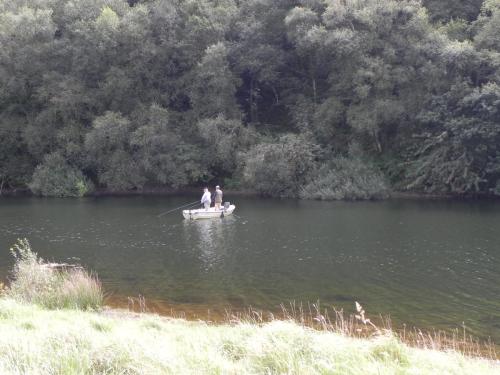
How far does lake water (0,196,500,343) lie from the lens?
16.0 m

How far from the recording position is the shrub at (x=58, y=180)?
4816 cm

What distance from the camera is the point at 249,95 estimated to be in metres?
52.7

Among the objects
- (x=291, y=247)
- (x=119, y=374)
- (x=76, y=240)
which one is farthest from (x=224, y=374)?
(x=76, y=240)

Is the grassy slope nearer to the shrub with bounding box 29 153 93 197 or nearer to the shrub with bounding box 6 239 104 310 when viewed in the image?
the shrub with bounding box 6 239 104 310

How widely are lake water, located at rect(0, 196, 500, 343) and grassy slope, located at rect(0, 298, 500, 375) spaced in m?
5.69

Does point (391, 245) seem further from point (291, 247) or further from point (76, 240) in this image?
point (76, 240)

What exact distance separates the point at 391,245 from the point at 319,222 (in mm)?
7295

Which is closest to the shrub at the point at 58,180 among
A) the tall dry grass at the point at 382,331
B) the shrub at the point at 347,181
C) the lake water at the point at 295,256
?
the lake water at the point at 295,256

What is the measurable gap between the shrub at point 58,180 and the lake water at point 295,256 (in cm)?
1046

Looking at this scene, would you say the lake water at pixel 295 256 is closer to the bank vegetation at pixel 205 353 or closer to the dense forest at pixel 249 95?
the bank vegetation at pixel 205 353

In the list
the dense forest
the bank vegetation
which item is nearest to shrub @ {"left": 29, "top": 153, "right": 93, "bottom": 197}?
the dense forest

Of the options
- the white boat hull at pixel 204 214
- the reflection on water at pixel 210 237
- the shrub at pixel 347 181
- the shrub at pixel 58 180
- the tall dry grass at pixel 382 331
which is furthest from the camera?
the shrub at pixel 58 180

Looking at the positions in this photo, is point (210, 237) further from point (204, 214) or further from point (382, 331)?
point (382, 331)

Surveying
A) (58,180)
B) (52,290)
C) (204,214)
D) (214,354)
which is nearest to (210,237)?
(204,214)
